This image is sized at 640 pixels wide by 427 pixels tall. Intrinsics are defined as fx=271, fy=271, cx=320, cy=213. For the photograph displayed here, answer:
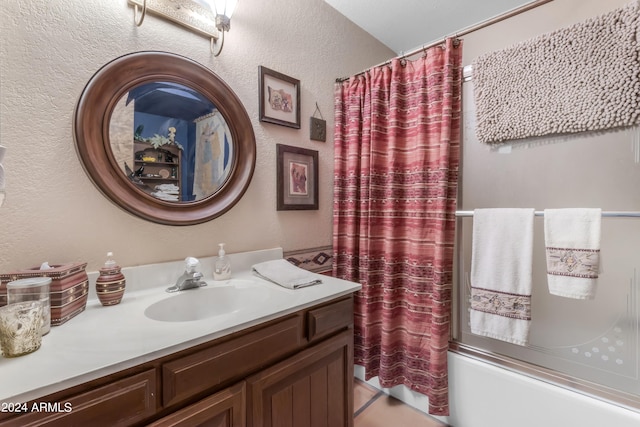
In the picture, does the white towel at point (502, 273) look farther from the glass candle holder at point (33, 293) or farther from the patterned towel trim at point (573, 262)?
the glass candle holder at point (33, 293)

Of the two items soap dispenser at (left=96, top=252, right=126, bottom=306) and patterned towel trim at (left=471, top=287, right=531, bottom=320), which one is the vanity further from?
patterned towel trim at (left=471, top=287, right=531, bottom=320)

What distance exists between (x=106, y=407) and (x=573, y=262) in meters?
1.54

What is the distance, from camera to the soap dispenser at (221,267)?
120cm

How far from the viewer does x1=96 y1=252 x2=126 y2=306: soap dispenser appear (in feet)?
2.89

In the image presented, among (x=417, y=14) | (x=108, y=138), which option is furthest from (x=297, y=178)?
(x=417, y=14)

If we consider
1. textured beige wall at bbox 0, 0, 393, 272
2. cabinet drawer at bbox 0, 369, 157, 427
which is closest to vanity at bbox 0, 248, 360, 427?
cabinet drawer at bbox 0, 369, 157, 427

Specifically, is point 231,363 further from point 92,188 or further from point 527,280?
point 527,280

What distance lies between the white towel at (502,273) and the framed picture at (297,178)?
35.1 inches

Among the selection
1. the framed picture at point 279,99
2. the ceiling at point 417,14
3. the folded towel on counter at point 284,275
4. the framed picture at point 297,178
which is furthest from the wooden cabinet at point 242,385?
the ceiling at point 417,14

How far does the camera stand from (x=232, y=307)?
1.10m

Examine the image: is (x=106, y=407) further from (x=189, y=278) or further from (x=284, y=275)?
(x=284, y=275)

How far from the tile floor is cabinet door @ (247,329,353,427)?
1.39 ft

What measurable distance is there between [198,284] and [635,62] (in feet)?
5.93

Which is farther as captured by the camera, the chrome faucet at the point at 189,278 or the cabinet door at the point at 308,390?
the chrome faucet at the point at 189,278
